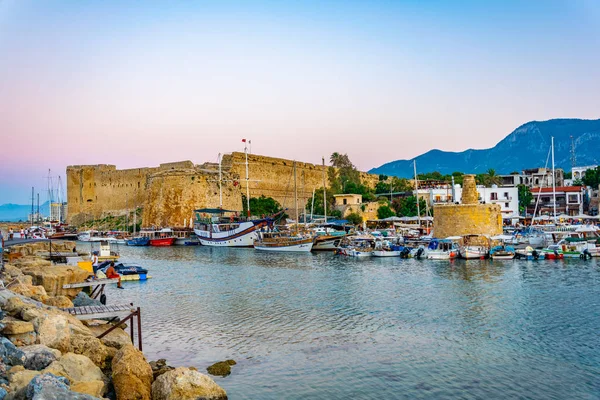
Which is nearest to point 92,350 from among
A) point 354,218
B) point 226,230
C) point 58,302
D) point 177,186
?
point 58,302

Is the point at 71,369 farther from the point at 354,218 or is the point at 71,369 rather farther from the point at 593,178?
the point at 593,178

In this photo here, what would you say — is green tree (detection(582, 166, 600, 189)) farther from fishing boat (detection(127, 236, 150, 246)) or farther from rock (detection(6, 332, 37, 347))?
rock (detection(6, 332, 37, 347))

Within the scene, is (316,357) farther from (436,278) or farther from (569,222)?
(569,222)

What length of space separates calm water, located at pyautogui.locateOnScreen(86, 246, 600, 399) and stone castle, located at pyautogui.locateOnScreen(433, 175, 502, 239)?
5.99 meters

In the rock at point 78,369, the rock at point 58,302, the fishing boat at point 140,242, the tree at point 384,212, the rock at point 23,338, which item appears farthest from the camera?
the tree at point 384,212

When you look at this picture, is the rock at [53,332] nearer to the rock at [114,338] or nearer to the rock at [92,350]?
the rock at [92,350]

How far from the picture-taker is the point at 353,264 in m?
20.0

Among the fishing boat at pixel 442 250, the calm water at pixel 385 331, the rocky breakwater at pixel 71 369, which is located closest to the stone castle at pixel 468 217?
the fishing boat at pixel 442 250

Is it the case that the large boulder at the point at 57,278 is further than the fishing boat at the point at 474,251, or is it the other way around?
the fishing boat at the point at 474,251

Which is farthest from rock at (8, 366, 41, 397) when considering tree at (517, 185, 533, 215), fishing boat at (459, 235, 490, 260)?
tree at (517, 185, 533, 215)

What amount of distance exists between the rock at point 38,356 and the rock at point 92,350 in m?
0.51

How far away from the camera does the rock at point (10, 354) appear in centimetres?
515

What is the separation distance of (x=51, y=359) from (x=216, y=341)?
3.56 m

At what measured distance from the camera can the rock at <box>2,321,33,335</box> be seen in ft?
19.3
